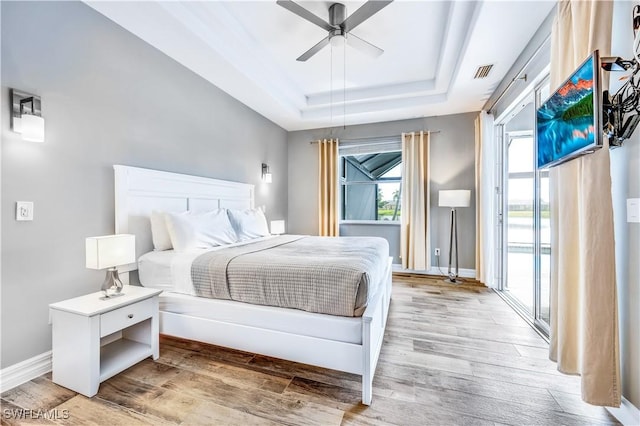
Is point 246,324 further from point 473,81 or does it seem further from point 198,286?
point 473,81

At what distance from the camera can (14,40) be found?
5.69 ft

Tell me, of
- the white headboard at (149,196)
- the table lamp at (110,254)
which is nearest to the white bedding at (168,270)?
the white headboard at (149,196)

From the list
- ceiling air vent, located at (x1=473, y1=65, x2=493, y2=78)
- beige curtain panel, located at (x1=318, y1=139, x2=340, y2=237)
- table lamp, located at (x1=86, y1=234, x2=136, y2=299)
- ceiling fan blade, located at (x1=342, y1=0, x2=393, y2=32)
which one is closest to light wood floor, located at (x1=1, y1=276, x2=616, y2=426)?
table lamp, located at (x1=86, y1=234, x2=136, y2=299)

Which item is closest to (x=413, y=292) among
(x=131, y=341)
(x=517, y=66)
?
(x=517, y=66)

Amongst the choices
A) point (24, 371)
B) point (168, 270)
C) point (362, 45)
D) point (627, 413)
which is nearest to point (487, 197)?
point (362, 45)

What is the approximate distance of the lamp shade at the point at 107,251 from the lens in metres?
1.75

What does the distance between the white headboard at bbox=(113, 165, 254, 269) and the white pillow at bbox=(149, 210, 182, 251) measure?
89 millimetres

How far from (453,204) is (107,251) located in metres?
4.05

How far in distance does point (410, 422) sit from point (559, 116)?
1986 millimetres

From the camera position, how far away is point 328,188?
203 inches

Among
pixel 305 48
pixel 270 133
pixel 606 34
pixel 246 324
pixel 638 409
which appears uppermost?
pixel 305 48

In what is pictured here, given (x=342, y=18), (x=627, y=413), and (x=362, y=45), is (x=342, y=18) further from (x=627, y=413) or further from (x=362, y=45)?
(x=627, y=413)

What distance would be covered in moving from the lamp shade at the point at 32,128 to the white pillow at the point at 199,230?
971 mm

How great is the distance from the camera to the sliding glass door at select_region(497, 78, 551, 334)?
104 inches
